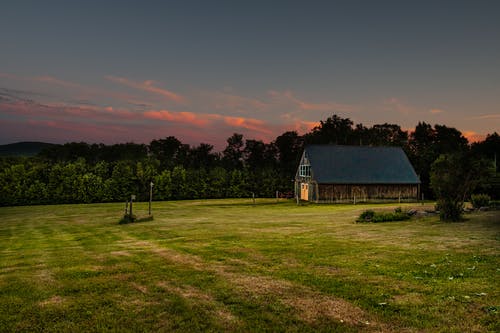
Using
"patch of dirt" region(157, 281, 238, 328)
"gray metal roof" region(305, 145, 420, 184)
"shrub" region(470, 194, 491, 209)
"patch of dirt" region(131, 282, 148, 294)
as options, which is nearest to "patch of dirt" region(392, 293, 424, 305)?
"patch of dirt" region(157, 281, 238, 328)

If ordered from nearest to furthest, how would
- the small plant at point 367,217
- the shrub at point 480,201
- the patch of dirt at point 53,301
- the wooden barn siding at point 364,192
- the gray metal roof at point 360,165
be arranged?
the patch of dirt at point 53,301
the small plant at point 367,217
the shrub at point 480,201
the wooden barn siding at point 364,192
the gray metal roof at point 360,165

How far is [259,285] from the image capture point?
8.92 meters

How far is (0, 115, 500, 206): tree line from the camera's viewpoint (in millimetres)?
47781

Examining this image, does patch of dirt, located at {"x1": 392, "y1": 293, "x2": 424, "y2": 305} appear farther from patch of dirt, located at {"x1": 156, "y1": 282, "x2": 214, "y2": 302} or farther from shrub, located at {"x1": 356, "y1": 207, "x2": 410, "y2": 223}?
shrub, located at {"x1": 356, "y1": 207, "x2": 410, "y2": 223}

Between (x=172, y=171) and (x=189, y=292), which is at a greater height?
(x=172, y=171)

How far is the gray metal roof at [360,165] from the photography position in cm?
5225

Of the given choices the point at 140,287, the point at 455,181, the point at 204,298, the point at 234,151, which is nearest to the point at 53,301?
the point at 140,287

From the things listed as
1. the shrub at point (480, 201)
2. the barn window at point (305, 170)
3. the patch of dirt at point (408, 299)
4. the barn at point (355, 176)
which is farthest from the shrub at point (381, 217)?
the barn window at point (305, 170)

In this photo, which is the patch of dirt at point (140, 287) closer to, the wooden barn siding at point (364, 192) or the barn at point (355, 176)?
the barn at point (355, 176)

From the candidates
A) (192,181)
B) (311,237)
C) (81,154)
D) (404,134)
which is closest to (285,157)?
(404,134)

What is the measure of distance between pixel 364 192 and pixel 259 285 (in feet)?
152

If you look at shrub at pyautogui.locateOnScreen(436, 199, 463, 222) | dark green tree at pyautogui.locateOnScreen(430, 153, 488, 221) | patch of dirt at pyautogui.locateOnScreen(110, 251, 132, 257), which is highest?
dark green tree at pyautogui.locateOnScreen(430, 153, 488, 221)

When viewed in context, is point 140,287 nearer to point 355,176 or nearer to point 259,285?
point 259,285

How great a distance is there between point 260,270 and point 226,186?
164ft
